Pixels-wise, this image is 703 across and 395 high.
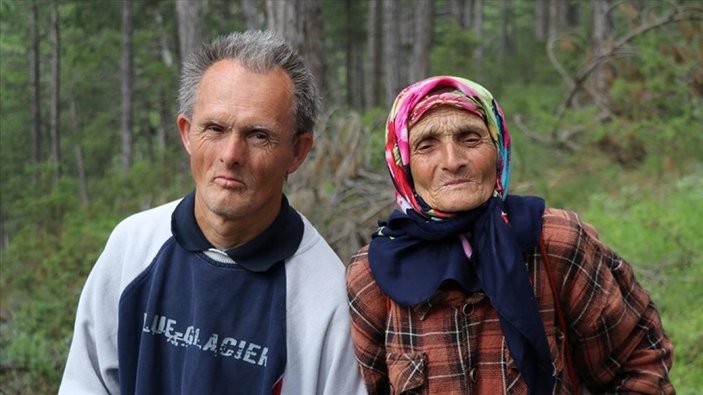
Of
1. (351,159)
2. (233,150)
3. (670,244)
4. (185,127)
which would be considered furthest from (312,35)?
(233,150)

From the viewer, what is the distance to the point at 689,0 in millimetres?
12094

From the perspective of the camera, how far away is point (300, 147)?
2.29 metres

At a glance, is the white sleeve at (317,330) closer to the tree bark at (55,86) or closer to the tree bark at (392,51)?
the tree bark at (55,86)

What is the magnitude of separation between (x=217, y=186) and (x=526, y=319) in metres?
0.95

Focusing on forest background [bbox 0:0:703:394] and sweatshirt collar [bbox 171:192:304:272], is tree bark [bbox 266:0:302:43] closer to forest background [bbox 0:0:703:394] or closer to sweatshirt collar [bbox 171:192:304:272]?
forest background [bbox 0:0:703:394]

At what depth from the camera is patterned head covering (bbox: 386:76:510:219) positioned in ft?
7.38

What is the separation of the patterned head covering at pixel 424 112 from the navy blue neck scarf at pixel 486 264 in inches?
2.5

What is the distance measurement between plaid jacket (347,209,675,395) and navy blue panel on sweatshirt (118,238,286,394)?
0.29 metres

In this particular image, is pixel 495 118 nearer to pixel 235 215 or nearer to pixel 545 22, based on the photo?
pixel 235 215

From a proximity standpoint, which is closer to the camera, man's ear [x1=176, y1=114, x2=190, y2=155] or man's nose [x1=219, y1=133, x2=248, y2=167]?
man's nose [x1=219, y1=133, x2=248, y2=167]

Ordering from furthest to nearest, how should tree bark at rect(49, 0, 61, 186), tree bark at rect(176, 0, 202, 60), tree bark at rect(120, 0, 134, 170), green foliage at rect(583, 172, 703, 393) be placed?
tree bark at rect(120, 0, 134, 170) → tree bark at rect(49, 0, 61, 186) → tree bark at rect(176, 0, 202, 60) → green foliage at rect(583, 172, 703, 393)

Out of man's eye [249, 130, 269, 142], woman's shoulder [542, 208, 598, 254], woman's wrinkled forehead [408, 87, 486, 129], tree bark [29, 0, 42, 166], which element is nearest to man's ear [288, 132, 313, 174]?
man's eye [249, 130, 269, 142]

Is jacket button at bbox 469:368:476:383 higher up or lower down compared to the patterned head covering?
lower down

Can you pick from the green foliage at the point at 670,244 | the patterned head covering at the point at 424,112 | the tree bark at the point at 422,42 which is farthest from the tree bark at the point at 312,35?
the tree bark at the point at 422,42
